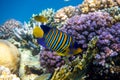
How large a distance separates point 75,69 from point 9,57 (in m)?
2.54

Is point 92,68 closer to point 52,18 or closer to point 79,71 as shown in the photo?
point 79,71

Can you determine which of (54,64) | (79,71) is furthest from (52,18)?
(79,71)

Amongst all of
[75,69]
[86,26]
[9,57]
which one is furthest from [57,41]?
[9,57]

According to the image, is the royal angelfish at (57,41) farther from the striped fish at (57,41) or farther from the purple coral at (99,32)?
the purple coral at (99,32)

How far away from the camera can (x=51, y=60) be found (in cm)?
472

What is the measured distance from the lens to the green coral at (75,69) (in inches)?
131

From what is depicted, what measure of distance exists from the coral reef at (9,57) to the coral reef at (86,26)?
67.2 inches

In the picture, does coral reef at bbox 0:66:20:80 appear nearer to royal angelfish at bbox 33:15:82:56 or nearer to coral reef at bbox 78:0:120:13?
royal angelfish at bbox 33:15:82:56

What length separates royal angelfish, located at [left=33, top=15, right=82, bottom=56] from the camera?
2518 mm

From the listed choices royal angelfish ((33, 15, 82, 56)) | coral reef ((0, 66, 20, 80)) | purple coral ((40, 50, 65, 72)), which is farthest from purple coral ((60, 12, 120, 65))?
coral reef ((0, 66, 20, 80))

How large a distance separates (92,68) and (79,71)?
2.07ft

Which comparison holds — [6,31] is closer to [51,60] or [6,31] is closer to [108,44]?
[51,60]

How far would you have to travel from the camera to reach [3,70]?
12.9ft

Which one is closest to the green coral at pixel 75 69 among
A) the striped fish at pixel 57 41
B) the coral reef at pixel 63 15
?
the striped fish at pixel 57 41
